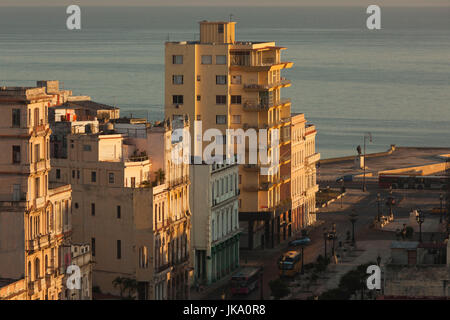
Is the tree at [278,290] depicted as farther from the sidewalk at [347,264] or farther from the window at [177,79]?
the window at [177,79]

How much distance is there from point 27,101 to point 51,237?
883cm

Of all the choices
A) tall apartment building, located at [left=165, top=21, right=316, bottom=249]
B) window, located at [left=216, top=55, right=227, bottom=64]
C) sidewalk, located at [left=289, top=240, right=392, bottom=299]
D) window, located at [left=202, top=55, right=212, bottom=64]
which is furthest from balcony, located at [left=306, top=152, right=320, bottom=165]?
window, located at [left=202, top=55, right=212, bottom=64]

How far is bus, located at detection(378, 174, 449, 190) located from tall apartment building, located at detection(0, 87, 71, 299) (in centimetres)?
9449

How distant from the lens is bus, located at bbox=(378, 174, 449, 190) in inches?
7377

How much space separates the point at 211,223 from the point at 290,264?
23.1 ft

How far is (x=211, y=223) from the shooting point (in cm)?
12225

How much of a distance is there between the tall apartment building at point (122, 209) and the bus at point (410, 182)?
7888 cm

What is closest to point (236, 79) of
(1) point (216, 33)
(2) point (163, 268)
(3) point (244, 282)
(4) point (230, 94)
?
(4) point (230, 94)

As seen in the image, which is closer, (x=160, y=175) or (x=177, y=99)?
(x=160, y=175)

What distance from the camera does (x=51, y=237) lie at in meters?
98.5

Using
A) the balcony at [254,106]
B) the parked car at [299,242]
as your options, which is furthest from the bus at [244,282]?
the balcony at [254,106]

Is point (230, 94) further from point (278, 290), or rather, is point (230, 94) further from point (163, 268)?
point (278, 290)
